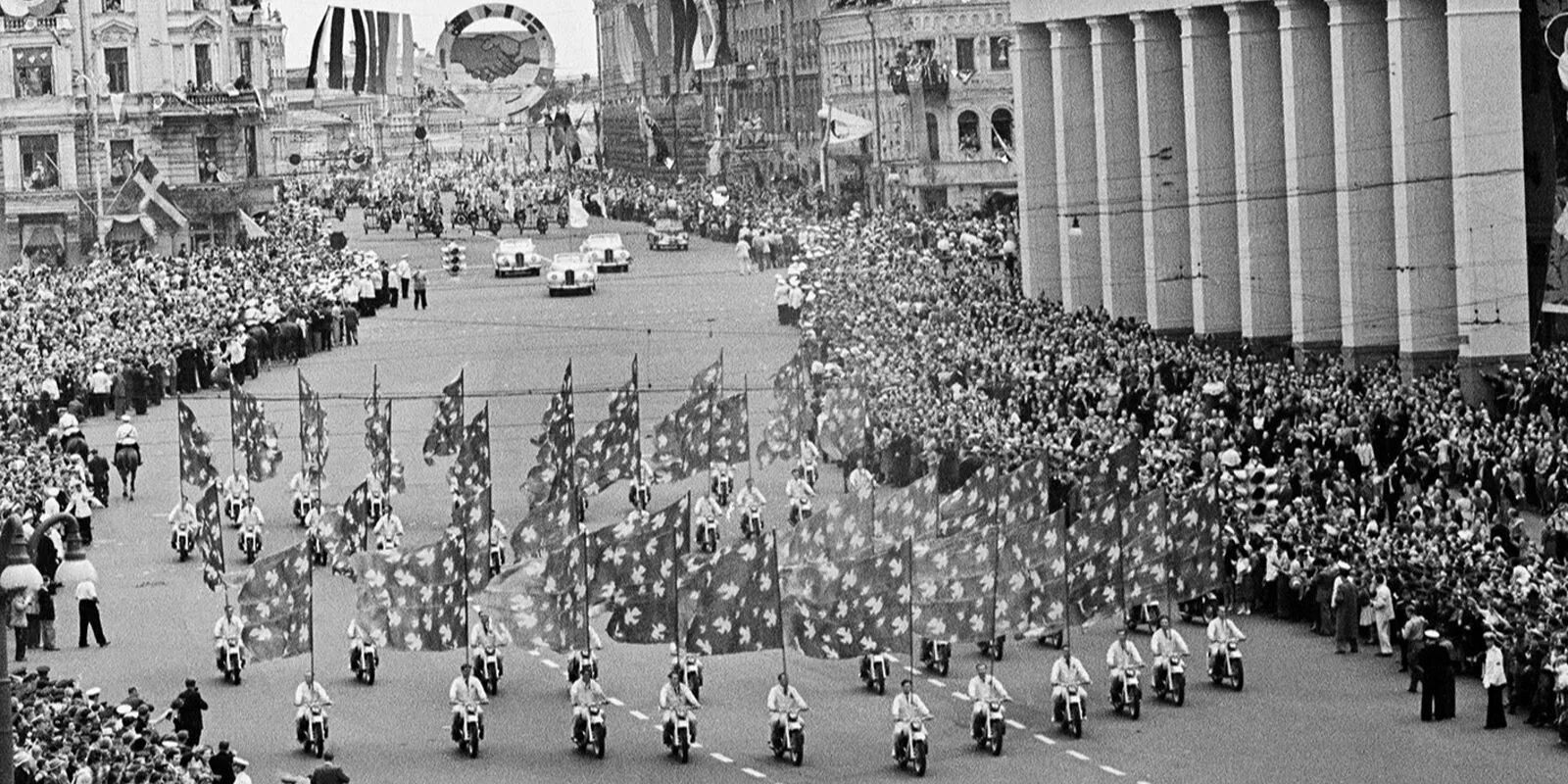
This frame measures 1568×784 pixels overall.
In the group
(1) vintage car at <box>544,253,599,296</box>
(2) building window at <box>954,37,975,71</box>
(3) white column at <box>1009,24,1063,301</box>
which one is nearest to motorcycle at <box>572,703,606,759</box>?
(3) white column at <box>1009,24,1063,301</box>

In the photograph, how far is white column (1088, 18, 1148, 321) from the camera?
82.2m

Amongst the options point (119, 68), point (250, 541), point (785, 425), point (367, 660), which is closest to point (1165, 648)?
point (367, 660)

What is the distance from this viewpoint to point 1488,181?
211ft

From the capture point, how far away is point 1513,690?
42844 millimetres

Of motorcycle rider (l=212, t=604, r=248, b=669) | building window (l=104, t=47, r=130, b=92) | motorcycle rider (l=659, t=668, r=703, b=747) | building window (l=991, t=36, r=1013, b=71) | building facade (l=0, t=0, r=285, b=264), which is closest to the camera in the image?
motorcycle rider (l=659, t=668, r=703, b=747)

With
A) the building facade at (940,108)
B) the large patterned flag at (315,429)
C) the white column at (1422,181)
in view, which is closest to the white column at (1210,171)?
the white column at (1422,181)

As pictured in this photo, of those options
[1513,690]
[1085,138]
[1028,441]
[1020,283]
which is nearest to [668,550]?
[1513,690]

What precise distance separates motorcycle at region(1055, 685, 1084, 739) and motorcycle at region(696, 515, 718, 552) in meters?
13.9

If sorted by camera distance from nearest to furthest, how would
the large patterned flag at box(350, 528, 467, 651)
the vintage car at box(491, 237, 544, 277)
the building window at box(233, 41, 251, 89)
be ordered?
the large patterned flag at box(350, 528, 467, 651) → the vintage car at box(491, 237, 544, 277) → the building window at box(233, 41, 251, 89)

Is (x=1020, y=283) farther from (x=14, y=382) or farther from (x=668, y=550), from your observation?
(x=668, y=550)

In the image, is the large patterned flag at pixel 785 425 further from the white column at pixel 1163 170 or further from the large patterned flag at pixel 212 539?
the white column at pixel 1163 170

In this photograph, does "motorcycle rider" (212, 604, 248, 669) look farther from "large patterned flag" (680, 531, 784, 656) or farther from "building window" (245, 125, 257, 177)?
"building window" (245, 125, 257, 177)

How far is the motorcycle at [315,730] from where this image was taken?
142ft

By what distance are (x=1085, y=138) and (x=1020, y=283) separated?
696 centimetres
